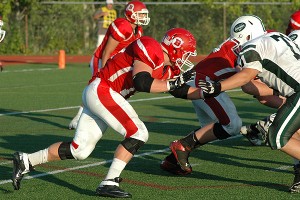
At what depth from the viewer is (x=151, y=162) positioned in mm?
8711

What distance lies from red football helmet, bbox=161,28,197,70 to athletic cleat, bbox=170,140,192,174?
1.05m

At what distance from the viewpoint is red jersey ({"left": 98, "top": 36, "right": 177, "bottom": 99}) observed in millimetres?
6969

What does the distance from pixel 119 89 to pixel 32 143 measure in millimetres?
2967

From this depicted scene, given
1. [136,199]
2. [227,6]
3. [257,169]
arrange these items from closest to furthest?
[136,199] < [257,169] < [227,6]

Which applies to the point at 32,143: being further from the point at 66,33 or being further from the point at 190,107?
the point at 66,33

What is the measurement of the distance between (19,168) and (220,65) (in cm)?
222

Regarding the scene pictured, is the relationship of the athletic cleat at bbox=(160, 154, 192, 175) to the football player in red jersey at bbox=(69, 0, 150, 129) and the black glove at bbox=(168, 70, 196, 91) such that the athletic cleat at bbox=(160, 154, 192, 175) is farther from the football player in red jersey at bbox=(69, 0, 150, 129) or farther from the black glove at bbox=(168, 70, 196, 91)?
the football player in red jersey at bbox=(69, 0, 150, 129)

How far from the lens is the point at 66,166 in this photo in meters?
8.44

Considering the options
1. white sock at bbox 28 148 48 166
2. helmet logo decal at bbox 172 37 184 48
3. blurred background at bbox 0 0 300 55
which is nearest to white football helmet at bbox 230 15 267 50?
helmet logo decal at bbox 172 37 184 48

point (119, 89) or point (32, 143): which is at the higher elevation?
point (119, 89)

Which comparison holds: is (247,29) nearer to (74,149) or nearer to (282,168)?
(282,168)

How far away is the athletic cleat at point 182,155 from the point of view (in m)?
7.97

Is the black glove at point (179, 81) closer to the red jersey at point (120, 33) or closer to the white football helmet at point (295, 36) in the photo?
the white football helmet at point (295, 36)

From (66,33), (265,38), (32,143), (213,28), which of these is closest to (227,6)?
(213,28)
